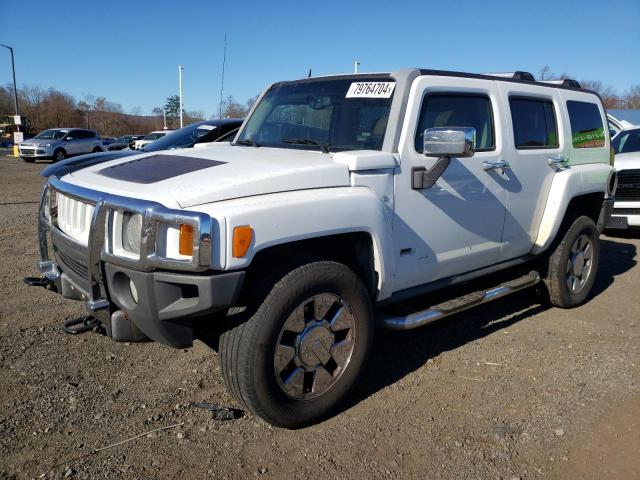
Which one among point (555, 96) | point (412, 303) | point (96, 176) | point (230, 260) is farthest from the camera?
point (555, 96)

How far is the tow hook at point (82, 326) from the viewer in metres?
3.09

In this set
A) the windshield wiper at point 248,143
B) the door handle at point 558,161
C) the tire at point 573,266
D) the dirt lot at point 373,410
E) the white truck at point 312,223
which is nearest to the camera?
the white truck at point 312,223

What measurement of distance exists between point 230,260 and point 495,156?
92.7 inches

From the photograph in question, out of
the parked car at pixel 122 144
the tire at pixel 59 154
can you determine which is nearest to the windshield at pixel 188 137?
the parked car at pixel 122 144

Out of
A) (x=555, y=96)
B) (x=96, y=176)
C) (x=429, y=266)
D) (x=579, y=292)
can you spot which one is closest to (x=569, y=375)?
(x=429, y=266)

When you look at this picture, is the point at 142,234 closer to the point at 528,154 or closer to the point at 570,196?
the point at 528,154

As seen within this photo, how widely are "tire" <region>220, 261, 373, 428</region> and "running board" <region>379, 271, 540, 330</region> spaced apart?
0.25 meters

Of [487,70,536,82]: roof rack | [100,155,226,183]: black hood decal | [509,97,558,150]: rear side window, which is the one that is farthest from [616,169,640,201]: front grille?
[100,155,226,183]: black hood decal

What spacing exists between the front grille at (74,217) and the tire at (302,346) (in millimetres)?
1002

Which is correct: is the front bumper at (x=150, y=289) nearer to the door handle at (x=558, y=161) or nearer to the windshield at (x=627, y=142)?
the door handle at (x=558, y=161)

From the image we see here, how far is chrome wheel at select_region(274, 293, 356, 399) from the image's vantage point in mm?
2898

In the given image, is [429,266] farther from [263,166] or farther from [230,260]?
[230,260]

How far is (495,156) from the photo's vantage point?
397cm

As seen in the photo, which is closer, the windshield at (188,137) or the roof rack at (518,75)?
the roof rack at (518,75)
